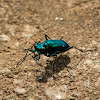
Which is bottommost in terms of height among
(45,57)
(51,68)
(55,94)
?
(55,94)

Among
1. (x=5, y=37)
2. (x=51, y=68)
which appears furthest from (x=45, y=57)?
(x=5, y=37)

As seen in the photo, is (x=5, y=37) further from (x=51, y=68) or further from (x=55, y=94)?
(x=55, y=94)

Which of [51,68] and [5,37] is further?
[5,37]

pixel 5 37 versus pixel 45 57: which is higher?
pixel 5 37

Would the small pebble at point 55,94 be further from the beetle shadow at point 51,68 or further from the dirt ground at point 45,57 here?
the beetle shadow at point 51,68

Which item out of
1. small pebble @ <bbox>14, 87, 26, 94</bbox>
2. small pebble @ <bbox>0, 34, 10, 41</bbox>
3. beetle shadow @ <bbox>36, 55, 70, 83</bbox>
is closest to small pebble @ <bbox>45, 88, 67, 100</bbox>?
beetle shadow @ <bbox>36, 55, 70, 83</bbox>

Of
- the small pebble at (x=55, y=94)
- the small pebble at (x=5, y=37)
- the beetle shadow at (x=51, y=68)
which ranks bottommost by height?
the small pebble at (x=55, y=94)

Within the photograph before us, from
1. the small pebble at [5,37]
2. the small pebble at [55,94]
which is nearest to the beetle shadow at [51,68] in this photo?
the small pebble at [55,94]

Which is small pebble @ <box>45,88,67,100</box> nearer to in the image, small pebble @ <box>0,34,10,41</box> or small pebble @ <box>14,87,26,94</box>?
small pebble @ <box>14,87,26,94</box>
